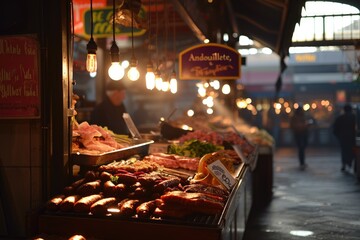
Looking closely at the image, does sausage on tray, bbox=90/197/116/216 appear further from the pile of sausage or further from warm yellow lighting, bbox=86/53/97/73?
warm yellow lighting, bbox=86/53/97/73

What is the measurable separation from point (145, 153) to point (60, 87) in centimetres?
278

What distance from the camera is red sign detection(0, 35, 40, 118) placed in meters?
4.96

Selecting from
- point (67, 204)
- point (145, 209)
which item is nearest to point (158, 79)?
point (67, 204)

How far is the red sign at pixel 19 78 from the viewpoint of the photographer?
4.96 m

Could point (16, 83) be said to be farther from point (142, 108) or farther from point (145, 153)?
point (142, 108)

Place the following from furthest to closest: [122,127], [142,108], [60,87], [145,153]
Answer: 1. [142,108]
2. [122,127]
3. [145,153]
4. [60,87]

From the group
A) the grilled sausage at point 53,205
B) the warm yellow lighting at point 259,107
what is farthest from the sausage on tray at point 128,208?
the warm yellow lighting at point 259,107

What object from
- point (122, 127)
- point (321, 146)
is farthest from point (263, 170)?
point (321, 146)

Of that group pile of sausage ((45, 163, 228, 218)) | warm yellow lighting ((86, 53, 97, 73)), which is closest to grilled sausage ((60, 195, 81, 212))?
pile of sausage ((45, 163, 228, 218))

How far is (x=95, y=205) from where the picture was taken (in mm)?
4324

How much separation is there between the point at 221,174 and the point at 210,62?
4.79 m

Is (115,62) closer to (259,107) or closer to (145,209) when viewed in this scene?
(145,209)

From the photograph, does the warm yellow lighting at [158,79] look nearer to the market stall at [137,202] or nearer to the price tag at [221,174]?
the market stall at [137,202]

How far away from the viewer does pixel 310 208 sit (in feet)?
33.2
